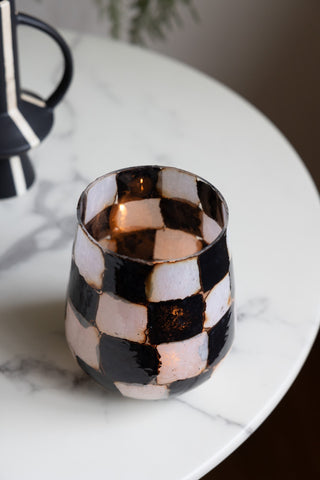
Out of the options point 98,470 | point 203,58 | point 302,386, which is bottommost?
point 302,386

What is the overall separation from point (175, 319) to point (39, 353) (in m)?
0.14

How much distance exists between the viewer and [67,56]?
0.66 m

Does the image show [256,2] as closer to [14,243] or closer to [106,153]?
[106,153]

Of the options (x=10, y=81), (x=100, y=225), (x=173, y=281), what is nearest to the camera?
(x=173, y=281)

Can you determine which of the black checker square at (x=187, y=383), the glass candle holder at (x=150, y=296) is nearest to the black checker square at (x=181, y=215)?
the glass candle holder at (x=150, y=296)

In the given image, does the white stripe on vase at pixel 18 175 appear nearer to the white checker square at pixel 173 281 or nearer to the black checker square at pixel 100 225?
the black checker square at pixel 100 225

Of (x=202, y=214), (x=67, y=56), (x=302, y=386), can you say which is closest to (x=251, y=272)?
(x=202, y=214)

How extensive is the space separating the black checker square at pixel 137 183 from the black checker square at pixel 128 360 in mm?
108

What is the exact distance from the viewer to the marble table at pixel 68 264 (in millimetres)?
456

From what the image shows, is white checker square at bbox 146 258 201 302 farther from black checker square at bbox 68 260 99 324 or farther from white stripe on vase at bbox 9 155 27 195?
white stripe on vase at bbox 9 155 27 195

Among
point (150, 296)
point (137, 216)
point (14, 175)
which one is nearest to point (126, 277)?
point (150, 296)

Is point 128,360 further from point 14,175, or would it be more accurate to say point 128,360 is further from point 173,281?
point 14,175

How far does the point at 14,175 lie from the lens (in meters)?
0.65

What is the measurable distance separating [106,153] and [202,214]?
25 centimetres
